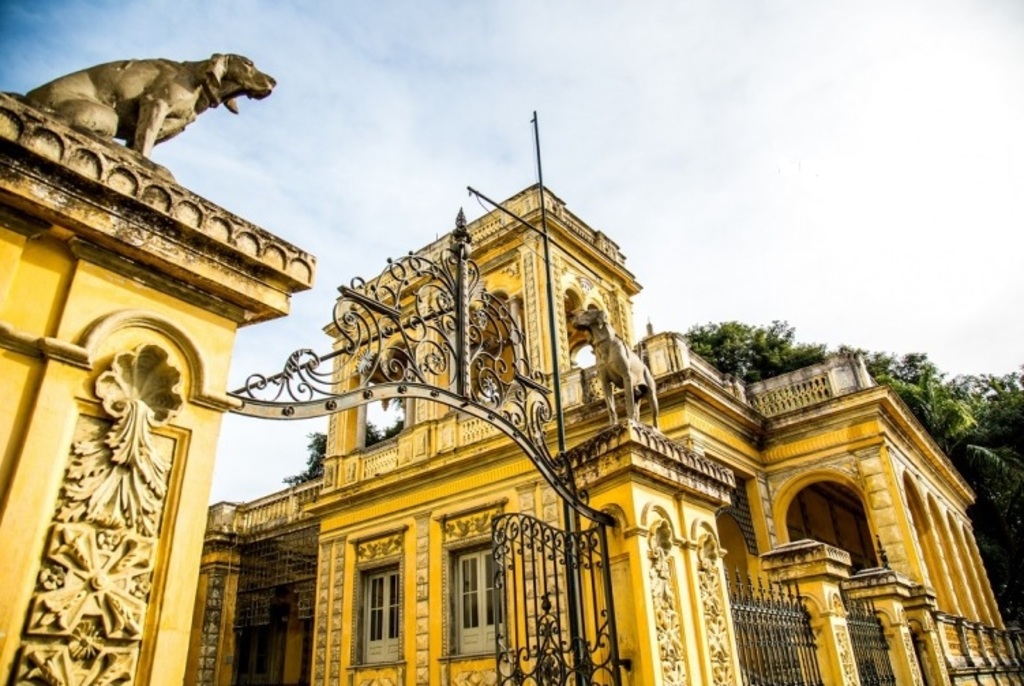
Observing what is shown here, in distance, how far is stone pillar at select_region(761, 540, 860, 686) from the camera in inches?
204

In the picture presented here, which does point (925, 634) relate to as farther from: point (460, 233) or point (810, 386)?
point (460, 233)

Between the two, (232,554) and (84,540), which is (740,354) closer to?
(232,554)

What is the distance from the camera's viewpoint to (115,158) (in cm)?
215

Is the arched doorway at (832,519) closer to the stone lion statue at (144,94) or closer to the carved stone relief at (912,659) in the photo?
the carved stone relief at (912,659)

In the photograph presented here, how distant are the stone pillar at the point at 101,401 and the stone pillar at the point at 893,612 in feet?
23.5

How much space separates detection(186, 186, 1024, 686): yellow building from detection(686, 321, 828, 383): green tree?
6.64 m

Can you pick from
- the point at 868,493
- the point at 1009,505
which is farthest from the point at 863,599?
the point at 1009,505

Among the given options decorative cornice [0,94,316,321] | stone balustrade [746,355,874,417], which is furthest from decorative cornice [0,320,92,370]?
stone balustrade [746,355,874,417]

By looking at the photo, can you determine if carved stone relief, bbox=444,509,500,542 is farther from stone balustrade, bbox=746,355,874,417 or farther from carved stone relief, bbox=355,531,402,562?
stone balustrade, bbox=746,355,874,417

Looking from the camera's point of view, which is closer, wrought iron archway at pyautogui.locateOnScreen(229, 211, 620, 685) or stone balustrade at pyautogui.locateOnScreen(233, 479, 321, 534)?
wrought iron archway at pyautogui.locateOnScreen(229, 211, 620, 685)

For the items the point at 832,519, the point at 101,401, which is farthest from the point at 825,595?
the point at 832,519

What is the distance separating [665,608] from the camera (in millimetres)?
3600

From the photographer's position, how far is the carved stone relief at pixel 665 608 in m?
3.46

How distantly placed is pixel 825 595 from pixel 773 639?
0.98 meters
